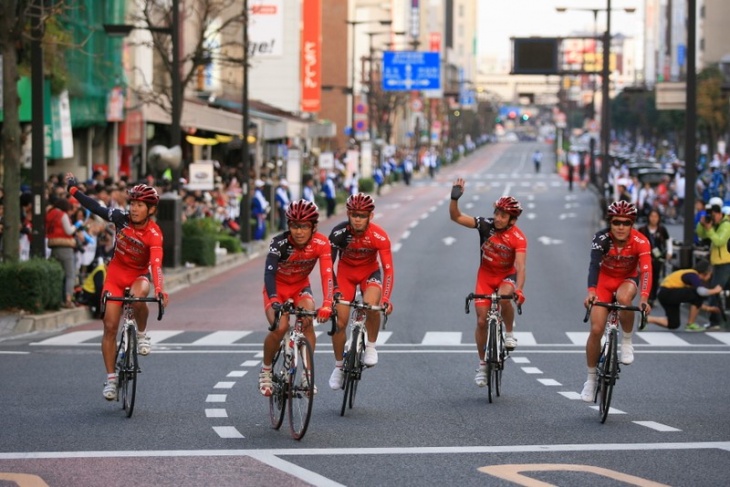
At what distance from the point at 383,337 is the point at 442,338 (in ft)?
2.79

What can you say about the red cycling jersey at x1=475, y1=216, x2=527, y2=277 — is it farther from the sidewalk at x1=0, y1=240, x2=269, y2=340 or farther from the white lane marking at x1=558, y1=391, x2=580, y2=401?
the sidewalk at x1=0, y1=240, x2=269, y2=340

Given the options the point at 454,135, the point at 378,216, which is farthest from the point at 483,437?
the point at 454,135

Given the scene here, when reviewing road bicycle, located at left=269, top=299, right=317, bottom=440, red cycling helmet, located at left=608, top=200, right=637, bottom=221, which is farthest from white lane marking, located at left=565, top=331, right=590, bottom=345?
road bicycle, located at left=269, top=299, right=317, bottom=440

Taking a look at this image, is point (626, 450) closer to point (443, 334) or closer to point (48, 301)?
point (443, 334)

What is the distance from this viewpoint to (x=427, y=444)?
11.5 m

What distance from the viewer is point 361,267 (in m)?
14.3

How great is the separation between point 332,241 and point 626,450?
3.80 meters

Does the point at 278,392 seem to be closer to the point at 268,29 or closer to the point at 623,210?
the point at 623,210

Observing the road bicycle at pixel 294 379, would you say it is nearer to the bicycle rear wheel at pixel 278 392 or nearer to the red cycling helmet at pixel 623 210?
the bicycle rear wheel at pixel 278 392

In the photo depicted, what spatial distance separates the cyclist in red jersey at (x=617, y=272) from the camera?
13461mm

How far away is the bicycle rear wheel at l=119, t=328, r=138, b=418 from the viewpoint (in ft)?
43.1

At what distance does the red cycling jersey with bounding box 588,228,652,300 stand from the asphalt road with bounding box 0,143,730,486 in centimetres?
114

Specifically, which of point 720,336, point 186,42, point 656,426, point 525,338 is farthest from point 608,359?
point 186,42

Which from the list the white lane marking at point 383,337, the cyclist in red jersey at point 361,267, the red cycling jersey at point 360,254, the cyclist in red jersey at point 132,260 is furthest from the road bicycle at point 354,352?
the white lane marking at point 383,337
